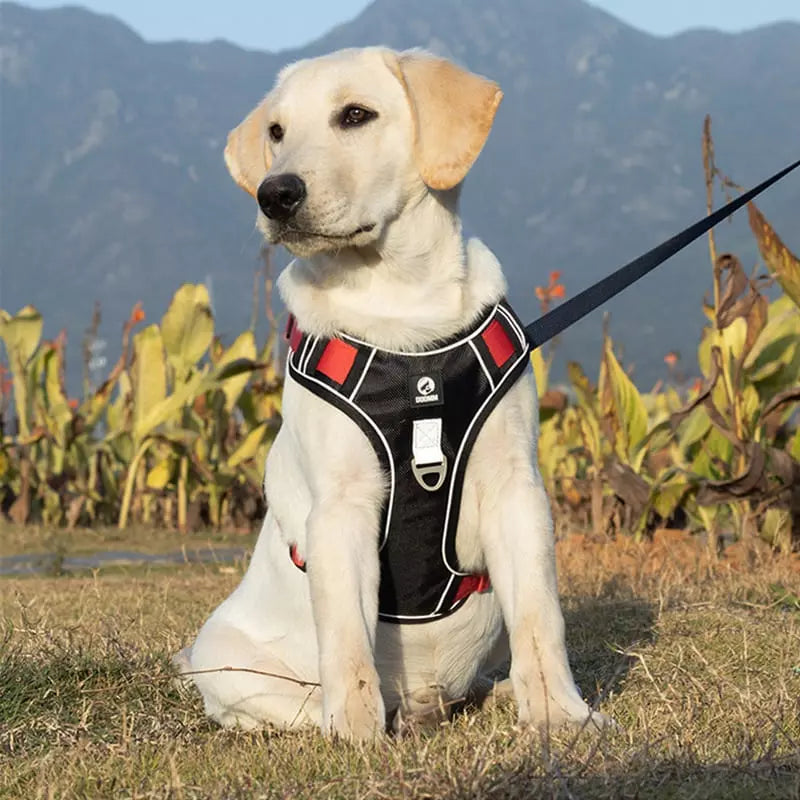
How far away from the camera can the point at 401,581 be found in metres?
3.18

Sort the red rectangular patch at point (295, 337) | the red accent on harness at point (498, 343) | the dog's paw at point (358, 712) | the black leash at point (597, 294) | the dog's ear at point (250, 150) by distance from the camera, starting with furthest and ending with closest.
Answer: the black leash at point (597, 294)
the dog's ear at point (250, 150)
the red rectangular patch at point (295, 337)
the red accent on harness at point (498, 343)
the dog's paw at point (358, 712)

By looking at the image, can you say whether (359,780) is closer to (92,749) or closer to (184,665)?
(92,749)

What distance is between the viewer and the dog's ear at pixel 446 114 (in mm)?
3127

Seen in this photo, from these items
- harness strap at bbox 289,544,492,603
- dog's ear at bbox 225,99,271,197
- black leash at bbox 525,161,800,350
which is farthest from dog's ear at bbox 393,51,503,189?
harness strap at bbox 289,544,492,603

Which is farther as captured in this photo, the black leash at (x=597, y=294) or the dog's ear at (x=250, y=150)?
the black leash at (x=597, y=294)

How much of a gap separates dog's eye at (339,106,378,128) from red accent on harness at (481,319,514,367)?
57 centimetres

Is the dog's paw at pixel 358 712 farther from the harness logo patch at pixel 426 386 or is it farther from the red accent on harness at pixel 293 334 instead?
the red accent on harness at pixel 293 334

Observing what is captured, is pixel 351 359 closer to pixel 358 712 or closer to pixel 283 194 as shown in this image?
pixel 283 194

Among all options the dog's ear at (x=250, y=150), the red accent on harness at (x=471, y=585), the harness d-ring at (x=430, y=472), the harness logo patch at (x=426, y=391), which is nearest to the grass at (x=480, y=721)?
the red accent on harness at (x=471, y=585)

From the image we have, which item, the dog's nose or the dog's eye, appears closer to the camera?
the dog's nose

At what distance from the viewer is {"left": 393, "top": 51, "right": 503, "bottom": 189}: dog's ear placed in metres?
3.13

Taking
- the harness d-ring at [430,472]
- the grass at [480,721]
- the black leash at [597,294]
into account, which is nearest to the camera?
the grass at [480,721]

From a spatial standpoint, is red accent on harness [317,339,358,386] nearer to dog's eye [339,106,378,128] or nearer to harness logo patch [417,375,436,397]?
harness logo patch [417,375,436,397]

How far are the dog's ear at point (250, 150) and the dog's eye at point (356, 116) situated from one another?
0.32 meters
